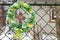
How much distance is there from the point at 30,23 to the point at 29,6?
5.1 inches

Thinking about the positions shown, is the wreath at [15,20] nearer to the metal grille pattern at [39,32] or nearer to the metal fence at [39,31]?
the metal fence at [39,31]

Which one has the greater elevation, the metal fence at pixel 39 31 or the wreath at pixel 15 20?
the wreath at pixel 15 20

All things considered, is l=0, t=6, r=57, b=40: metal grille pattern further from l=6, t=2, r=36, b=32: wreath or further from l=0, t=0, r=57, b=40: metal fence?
l=6, t=2, r=36, b=32: wreath

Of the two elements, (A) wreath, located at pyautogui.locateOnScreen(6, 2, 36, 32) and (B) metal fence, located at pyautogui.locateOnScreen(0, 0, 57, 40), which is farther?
(B) metal fence, located at pyautogui.locateOnScreen(0, 0, 57, 40)

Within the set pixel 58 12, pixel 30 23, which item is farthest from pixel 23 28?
pixel 58 12

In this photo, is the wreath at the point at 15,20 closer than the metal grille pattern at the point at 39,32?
Yes

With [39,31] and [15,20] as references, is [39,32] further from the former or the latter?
[15,20]

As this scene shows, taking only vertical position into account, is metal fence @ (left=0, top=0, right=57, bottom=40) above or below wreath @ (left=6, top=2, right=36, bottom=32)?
below

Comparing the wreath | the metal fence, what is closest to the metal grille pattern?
the metal fence

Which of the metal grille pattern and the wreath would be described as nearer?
the wreath

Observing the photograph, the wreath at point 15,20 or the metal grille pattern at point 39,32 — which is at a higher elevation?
the wreath at point 15,20

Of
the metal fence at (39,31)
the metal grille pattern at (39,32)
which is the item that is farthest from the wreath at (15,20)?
the metal grille pattern at (39,32)

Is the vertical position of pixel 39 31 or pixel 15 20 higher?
pixel 15 20

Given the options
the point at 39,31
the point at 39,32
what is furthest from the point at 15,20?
the point at 39,31
